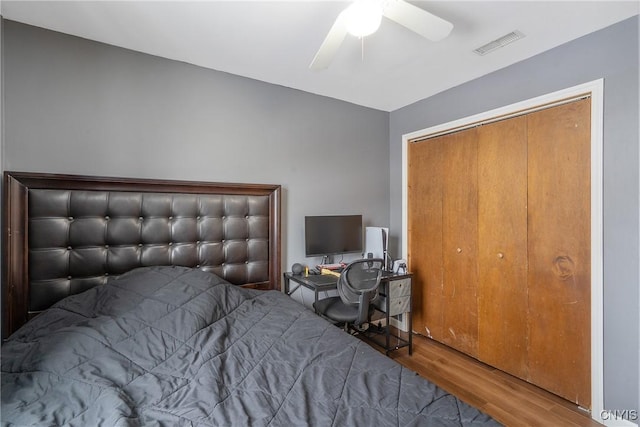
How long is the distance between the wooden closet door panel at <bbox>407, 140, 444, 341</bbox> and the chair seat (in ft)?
2.74

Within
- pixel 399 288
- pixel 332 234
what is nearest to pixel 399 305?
pixel 399 288

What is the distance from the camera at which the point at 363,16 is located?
1386 mm

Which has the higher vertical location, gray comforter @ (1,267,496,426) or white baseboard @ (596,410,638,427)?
gray comforter @ (1,267,496,426)

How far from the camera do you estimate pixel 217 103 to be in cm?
246

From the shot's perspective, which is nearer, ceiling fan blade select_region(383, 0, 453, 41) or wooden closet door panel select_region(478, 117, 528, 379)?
ceiling fan blade select_region(383, 0, 453, 41)

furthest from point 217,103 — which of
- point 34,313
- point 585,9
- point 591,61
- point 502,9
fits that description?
point 591,61

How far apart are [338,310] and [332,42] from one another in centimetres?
194

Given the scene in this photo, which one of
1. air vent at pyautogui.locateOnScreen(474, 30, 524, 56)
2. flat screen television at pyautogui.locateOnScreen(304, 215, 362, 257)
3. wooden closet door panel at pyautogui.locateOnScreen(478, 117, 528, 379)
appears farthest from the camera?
flat screen television at pyautogui.locateOnScreen(304, 215, 362, 257)

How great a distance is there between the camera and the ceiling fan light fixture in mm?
1353

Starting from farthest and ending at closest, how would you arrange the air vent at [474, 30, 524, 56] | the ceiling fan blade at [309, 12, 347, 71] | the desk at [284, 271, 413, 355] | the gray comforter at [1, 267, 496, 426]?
the desk at [284, 271, 413, 355] → the air vent at [474, 30, 524, 56] → the ceiling fan blade at [309, 12, 347, 71] → the gray comforter at [1, 267, 496, 426]

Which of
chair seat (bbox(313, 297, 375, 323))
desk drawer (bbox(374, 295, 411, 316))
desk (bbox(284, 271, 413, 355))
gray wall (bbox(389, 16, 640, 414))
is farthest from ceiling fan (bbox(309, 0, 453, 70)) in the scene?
desk drawer (bbox(374, 295, 411, 316))

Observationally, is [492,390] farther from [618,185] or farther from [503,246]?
[618,185]

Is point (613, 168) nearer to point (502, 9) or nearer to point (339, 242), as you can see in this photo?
point (502, 9)

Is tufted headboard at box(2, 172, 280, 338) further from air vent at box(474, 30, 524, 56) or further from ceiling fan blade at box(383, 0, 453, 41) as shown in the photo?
air vent at box(474, 30, 524, 56)
